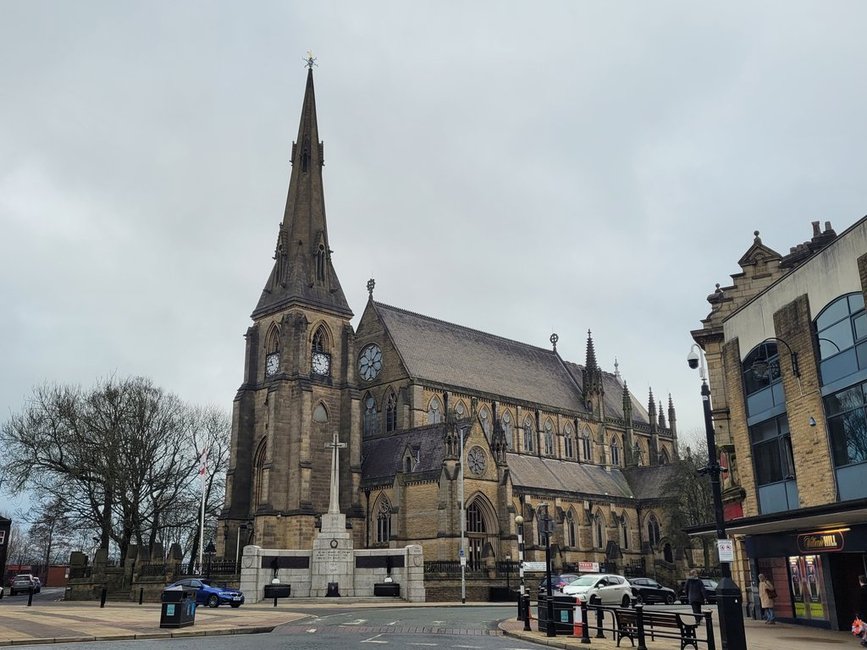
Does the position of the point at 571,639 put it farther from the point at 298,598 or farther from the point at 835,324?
the point at 298,598

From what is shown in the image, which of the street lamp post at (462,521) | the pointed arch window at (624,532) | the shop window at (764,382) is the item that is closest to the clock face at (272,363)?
the street lamp post at (462,521)

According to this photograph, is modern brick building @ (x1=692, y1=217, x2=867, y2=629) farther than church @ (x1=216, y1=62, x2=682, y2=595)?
No

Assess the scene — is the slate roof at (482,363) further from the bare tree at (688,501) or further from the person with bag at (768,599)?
the person with bag at (768,599)

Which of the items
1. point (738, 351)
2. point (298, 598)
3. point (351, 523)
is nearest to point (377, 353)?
point (351, 523)

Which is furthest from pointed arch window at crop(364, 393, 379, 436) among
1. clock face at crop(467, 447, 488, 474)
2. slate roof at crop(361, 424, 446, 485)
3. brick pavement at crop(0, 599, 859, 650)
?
brick pavement at crop(0, 599, 859, 650)

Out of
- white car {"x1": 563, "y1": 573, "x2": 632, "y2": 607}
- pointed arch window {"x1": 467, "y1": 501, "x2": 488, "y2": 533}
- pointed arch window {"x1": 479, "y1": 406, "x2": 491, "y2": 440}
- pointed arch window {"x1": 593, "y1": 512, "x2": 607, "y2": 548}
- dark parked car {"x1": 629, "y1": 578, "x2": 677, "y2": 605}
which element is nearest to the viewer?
white car {"x1": 563, "y1": 573, "x2": 632, "y2": 607}

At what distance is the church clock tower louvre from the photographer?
55.1 metres

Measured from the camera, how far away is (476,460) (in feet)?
181

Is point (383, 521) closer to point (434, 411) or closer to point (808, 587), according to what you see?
point (434, 411)

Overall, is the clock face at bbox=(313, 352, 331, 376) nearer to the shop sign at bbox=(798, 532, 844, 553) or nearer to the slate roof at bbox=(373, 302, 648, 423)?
the slate roof at bbox=(373, 302, 648, 423)

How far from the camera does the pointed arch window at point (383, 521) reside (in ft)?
183

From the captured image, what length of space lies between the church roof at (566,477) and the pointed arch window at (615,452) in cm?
Result: 241

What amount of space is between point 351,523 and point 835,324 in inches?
1576

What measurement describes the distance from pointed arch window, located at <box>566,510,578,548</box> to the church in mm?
89
